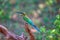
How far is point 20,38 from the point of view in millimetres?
3326

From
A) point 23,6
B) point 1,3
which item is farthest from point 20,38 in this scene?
point 23,6

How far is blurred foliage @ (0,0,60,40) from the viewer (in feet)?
12.5

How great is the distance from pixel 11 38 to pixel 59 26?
0.83m

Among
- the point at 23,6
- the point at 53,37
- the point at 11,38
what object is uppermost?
the point at 23,6

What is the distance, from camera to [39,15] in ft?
22.1

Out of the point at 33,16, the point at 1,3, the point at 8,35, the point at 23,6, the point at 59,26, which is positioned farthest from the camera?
the point at 33,16

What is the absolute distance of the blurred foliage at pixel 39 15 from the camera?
12.5 ft

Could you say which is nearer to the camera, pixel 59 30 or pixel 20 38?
pixel 20 38

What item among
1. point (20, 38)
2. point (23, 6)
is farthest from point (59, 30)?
point (23, 6)

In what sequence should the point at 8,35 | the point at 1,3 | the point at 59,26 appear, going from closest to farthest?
the point at 8,35 < the point at 59,26 < the point at 1,3

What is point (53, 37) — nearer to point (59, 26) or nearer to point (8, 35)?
point (59, 26)

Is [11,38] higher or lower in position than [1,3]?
lower

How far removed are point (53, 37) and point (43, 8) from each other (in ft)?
9.22

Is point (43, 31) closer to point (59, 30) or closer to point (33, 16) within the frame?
point (59, 30)
